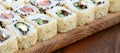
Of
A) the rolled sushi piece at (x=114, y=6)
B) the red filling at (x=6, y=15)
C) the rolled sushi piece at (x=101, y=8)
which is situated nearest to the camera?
the red filling at (x=6, y=15)

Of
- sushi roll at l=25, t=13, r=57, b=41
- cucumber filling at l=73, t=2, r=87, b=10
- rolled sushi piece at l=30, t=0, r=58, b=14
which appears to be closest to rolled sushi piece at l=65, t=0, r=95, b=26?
cucumber filling at l=73, t=2, r=87, b=10

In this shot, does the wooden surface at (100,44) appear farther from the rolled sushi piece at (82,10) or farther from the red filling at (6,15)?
the red filling at (6,15)

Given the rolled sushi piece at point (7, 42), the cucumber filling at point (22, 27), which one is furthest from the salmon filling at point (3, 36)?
the cucumber filling at point (22, 27)

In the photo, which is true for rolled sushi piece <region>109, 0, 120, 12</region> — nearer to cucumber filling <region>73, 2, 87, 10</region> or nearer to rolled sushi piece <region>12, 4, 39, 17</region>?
cucumber filling <region>73, 2, 87, 10</region>

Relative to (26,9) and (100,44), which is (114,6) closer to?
(100,44)

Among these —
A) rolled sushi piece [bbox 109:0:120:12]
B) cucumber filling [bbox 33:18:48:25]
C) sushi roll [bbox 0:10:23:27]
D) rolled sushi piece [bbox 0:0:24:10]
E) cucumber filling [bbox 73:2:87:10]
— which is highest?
rolled sushi piece [bbox 0:0:24:10]
